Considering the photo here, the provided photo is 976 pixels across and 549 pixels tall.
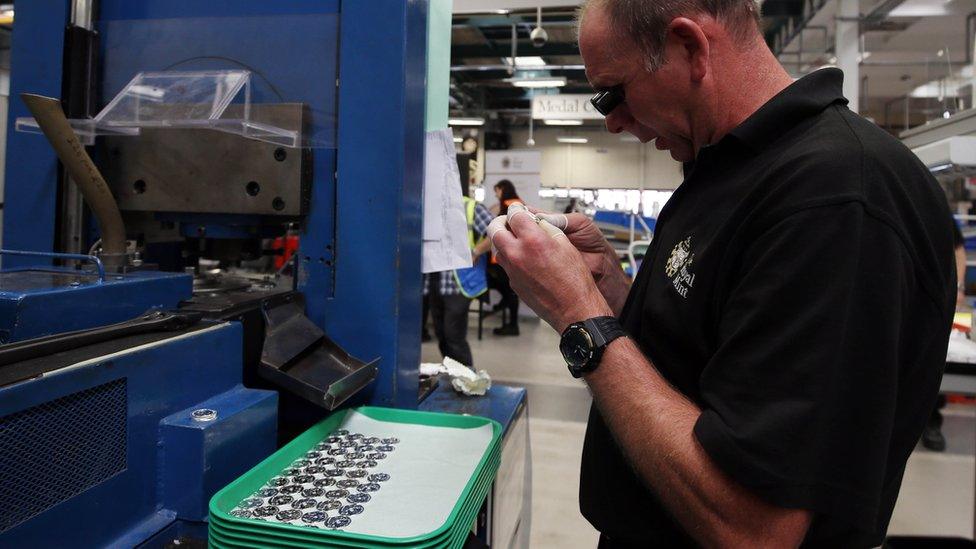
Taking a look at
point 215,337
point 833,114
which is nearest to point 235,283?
point 215,337

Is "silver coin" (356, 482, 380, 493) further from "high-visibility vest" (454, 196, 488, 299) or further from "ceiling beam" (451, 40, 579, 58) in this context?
"ceiling beam" (451, 40, 579, 58)

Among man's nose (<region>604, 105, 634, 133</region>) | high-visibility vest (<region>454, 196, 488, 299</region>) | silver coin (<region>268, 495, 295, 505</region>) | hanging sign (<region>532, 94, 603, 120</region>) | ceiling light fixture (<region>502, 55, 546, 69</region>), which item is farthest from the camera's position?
hanging sign (<region>532, 94, 603, 120</region>)


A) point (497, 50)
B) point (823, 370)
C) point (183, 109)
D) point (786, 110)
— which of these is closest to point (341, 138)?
point (183, 109)

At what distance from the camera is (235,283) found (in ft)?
4.76

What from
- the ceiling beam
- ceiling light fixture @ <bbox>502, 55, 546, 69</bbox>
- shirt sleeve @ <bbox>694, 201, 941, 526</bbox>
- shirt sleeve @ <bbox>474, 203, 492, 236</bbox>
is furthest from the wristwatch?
the ceiling beam

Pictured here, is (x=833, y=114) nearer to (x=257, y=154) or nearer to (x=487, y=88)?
(x=257, y=154)

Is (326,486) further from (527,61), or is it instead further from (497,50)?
(497,50)

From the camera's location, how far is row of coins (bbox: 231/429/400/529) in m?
0.78

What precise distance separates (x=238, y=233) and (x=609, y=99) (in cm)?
82

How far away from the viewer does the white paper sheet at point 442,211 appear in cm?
144

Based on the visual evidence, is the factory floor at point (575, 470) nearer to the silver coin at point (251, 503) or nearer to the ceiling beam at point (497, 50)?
the silver coin at point (251, 503)

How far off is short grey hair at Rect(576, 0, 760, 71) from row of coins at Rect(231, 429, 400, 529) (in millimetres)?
693

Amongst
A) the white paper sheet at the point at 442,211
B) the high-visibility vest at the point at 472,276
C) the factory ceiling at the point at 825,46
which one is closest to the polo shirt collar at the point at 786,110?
the white paper sheet at the point at 442,211

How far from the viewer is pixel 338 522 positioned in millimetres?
770
